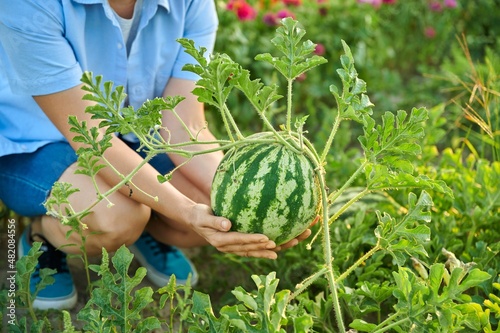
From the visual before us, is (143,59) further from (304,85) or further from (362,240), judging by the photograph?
(304,85)

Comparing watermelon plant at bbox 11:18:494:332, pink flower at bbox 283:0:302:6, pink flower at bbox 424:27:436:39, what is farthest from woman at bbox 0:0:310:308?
pink flower at bbox 424:27:436:39

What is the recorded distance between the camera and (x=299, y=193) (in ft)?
6.98

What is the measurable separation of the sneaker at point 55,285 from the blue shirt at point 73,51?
16.4 inches

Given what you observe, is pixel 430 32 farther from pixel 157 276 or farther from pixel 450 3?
pixel 157 276

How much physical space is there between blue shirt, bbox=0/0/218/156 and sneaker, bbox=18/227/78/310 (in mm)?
417

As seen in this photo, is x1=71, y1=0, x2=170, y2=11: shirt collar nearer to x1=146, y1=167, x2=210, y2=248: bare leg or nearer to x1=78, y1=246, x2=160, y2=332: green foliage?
x1=146, y1=167, x2=210, y2=248: bare leg

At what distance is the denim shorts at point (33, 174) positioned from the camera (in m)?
2.68

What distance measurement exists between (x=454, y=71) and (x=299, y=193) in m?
2.66

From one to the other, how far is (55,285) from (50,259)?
103 millimetres

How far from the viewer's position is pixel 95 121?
2.62m

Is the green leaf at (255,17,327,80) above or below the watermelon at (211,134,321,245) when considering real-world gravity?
above

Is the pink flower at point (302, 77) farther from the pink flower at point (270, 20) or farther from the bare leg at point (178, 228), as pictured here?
the bare leg at point (178, 228)

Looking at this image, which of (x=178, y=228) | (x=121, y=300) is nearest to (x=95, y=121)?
(x=178, y=228)

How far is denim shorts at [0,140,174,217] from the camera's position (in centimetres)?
268
